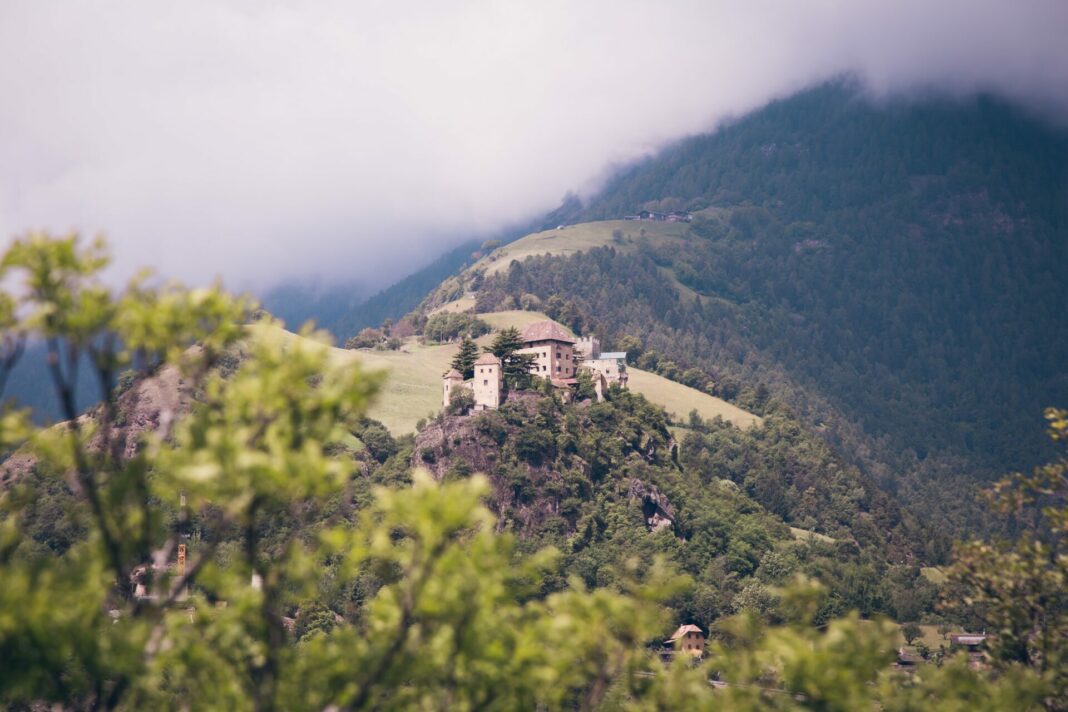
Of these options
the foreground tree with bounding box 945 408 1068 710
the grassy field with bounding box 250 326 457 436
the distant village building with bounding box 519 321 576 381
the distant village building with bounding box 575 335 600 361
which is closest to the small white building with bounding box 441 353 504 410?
the distant village building with bounding box 519 321 576 381

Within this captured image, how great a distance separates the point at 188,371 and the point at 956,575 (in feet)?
57.1

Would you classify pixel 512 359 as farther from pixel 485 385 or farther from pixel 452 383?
pixel 452 383

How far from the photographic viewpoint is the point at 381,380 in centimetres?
1269

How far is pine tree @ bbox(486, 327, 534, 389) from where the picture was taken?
126875mm

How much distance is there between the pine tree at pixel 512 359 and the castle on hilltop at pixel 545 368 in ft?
3.20

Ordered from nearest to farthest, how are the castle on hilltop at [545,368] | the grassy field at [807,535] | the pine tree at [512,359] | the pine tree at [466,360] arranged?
1. the pine tree at [512,359]
2. the castle on hilltop at [545,368]
3. the pine tree at [466,360]
4. the grassy field at [807,535]

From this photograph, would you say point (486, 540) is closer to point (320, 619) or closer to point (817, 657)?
point (817, 657)

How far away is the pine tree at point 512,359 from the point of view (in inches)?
4995

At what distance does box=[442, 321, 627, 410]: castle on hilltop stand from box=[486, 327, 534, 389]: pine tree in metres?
0.98

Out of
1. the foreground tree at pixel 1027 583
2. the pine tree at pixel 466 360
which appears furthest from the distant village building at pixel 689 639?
the foreground tree at pixel 1027 583

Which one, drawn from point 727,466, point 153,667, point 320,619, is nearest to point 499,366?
point 320,619

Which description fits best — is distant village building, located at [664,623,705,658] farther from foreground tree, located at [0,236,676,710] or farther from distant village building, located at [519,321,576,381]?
foreground tree, located at [0,236,676,710]

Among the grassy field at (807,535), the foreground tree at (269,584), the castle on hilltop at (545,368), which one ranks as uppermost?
the foreground tree at (269,584)

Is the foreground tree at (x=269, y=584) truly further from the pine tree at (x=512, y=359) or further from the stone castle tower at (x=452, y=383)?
the stone castle tower at (x=452, y=383)
